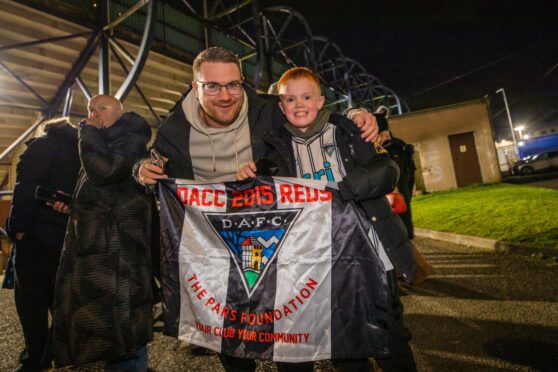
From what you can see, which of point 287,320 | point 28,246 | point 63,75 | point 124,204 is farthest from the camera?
point 63,75

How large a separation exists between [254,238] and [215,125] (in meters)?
0.83

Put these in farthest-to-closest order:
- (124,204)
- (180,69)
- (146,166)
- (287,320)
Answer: (180,69)
(124,204)
(146,166)
(287,320)

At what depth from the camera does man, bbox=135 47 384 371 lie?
80.7 inches

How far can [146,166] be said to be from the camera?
193cm

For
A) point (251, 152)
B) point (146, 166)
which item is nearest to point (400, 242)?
point (251, 152)

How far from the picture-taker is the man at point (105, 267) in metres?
1.86

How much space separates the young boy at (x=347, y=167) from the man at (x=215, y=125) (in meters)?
0.14

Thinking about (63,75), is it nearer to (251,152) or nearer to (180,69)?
(180,69)

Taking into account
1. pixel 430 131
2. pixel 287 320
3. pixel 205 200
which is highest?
pixel 430 131

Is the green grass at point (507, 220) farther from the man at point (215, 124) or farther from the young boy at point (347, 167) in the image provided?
the man at point (215, 124)

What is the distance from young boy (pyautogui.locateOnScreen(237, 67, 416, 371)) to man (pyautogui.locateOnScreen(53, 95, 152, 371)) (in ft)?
2.72

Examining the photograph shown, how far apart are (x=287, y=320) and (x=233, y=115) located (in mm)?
1305

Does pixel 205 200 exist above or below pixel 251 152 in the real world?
below

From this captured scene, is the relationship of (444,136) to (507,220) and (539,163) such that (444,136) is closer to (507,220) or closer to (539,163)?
(539,163)
